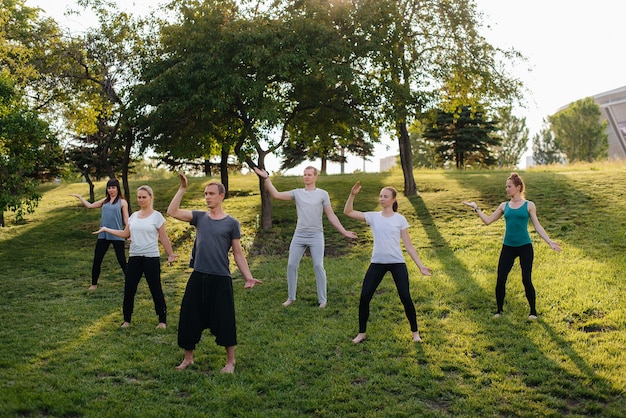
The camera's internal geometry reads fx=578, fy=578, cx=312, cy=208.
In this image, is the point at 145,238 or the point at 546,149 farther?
the point at 546,149

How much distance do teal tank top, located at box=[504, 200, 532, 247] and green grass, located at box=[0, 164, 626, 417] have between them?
3.96 ft

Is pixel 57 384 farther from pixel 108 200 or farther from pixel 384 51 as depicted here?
pixel 384 51

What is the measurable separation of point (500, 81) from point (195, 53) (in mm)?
13484

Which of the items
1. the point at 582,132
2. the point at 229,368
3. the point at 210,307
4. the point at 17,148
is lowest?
the point at 229,368

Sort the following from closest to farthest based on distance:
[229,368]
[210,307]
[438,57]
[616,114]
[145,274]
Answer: [210,307] < [229,368] < [145,274] < [438,57] < [616,114]

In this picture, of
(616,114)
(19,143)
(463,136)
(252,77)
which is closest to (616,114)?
(616,114)

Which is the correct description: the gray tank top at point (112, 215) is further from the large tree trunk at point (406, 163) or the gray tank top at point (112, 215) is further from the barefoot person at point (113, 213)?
the large tree trunk at point (406, 163)

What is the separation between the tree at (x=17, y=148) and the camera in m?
15.9

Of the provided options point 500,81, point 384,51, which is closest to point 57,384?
point 384,51

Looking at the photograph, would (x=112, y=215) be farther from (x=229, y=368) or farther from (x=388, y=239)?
(x=388, y=239)

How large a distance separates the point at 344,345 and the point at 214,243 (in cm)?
251

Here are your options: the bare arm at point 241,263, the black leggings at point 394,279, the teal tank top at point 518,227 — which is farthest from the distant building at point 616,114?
the bare arm at point 241,263

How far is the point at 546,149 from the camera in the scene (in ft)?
221

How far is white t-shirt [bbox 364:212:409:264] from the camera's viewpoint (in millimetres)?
7508
